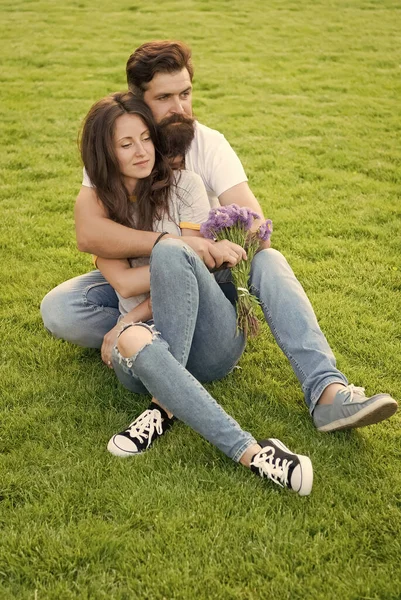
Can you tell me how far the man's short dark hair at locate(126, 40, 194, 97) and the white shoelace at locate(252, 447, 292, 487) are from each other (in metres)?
2.16

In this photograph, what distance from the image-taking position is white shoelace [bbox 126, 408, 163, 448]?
3178 millimetres

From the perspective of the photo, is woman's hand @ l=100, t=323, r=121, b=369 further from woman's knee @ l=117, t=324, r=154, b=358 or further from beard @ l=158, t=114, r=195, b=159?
beard @ l=158, t=114, r=195, b=159

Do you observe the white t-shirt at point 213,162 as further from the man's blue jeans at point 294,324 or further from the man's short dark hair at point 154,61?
the man's blue jeans at point 294,324

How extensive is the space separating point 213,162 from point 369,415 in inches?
62.2

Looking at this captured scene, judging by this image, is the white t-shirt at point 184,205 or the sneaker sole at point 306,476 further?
the white t-shirt at point 184,205

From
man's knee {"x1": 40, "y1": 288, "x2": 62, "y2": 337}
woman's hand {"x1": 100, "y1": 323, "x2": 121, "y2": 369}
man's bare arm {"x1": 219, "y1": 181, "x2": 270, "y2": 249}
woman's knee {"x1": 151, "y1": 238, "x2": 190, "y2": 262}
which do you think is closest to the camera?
woman's knee {"x1": 151, "y1": 238, "x2": 190, "y2": 262}

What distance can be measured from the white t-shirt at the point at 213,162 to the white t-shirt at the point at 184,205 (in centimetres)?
15

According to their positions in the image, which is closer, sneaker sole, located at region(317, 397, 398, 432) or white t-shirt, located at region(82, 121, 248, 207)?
sneaker sole, located at region(317, 397, 398, 432)

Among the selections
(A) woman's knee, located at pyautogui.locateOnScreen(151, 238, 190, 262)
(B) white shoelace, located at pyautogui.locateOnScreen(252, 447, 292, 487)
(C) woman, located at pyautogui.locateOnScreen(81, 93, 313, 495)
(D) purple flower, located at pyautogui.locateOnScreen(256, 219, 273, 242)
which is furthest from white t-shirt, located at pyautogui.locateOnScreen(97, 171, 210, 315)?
(B) white shoelace, located at pyautogui.locateOnScreen(252, 447, 292, 487)

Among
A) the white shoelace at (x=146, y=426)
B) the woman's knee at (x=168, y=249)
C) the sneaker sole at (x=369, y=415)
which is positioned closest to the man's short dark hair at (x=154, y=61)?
the woman's knee at (x=168, y=249)

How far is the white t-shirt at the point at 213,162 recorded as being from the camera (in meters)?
3.67

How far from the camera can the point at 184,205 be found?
11.5ft

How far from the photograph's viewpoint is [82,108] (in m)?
9.09

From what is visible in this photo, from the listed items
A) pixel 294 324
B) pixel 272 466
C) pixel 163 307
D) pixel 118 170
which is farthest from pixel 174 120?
pixel 272 466
